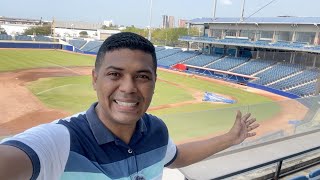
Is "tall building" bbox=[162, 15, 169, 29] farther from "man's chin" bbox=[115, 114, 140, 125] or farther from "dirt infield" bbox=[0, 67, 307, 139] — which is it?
"man's chin" bbox=[115, 114, 140, 125]

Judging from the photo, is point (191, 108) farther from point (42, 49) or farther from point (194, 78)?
point (42, 49)

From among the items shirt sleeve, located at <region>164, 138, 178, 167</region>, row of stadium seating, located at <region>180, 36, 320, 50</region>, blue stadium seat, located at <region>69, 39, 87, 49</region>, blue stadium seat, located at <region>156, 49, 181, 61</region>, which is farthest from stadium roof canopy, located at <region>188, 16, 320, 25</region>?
shirt sleeve, located at <region>164, 138, 178, 167</region>

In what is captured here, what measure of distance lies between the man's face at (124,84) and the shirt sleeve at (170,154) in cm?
49

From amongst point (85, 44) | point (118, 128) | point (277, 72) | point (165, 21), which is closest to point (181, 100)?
point (277, 72)

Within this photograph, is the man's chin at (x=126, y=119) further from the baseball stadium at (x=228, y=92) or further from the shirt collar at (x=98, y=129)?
the baseball stadium at (x=228, y=92)

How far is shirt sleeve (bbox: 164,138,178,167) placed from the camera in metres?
2.12

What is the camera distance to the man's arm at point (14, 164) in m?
1.17

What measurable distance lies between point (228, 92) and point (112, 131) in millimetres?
24944

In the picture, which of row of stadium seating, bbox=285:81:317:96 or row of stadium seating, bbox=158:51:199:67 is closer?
row of stadium seating, bbox=285:81:317:96

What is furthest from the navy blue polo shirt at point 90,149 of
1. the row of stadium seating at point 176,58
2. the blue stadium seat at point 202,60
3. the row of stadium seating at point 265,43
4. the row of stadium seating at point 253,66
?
the row of stadium seating at point 176,58

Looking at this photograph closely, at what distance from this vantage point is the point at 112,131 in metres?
1.74

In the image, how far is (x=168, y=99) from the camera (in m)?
21.2

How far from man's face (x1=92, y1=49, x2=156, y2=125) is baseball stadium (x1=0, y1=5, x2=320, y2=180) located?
1.17 m

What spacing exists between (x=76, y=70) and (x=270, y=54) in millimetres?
21794
